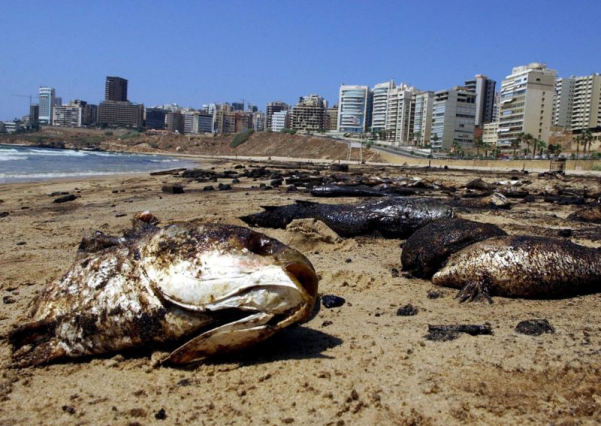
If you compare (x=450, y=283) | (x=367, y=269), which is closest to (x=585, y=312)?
(x=450, y=283)

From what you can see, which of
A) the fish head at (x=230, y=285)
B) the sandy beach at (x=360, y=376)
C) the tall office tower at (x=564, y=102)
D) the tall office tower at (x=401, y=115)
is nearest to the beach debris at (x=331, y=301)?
the sandy beach at (x=360, y=376)

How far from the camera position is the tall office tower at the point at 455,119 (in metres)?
144

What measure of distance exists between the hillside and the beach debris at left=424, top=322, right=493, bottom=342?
3918 inches

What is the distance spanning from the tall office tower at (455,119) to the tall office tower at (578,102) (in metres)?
29.6

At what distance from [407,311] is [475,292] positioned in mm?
1174

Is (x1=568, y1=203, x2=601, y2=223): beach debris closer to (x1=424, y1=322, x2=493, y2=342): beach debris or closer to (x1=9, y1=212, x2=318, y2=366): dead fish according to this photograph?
(x1=424, y1=322, x2=493, y2=342): beach debris

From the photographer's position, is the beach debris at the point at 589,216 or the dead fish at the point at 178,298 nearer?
the dead fish at the point at 178,298

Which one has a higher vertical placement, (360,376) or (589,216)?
(589,216)

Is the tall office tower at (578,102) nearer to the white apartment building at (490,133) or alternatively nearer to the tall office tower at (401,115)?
the white apartment building at (490,133)

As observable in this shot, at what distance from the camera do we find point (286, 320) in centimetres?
384

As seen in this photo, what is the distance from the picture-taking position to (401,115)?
181 metres

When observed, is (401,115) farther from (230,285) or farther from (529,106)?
(230,285)

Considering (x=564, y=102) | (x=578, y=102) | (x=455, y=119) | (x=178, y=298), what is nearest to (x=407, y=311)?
(x=178, y=298)

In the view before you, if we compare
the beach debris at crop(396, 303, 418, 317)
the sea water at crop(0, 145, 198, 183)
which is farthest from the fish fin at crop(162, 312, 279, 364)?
the sea water at crop(0, 145, 198, 183)
